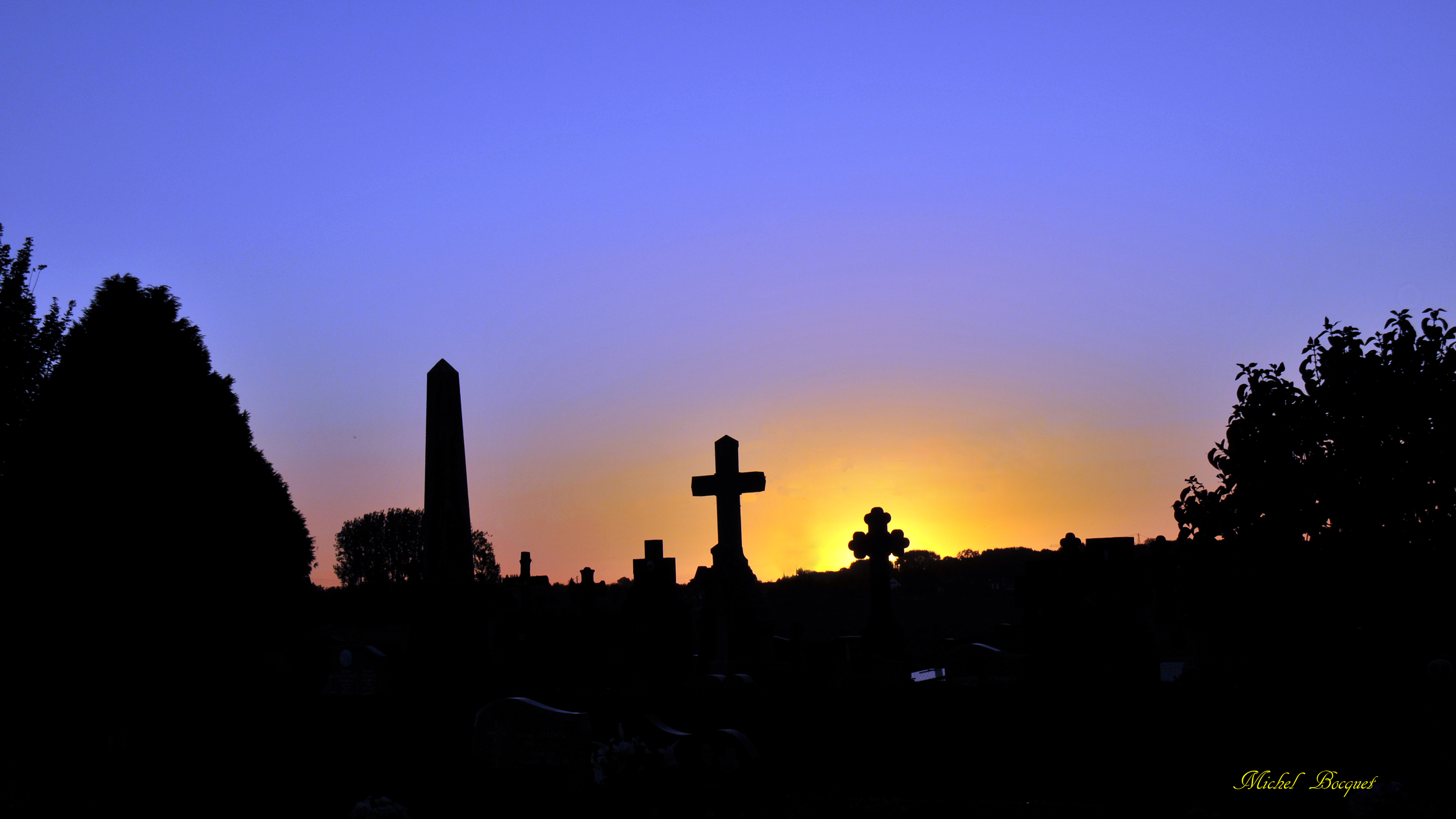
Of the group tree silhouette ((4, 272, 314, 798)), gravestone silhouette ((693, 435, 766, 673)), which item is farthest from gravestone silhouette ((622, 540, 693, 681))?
tree silhouette ((4, 272, 314, 798))

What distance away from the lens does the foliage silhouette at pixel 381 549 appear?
61281 millimetres

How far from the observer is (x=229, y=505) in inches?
579

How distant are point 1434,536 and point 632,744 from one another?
29.9 feet

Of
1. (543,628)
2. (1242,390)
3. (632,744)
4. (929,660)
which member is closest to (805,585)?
(929,660)

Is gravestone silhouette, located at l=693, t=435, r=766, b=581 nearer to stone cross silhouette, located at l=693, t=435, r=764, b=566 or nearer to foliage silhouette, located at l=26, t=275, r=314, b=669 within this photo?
stone cross silhouette, located at l=693, t=435, r=764, b=566

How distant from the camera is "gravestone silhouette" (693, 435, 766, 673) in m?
18.1

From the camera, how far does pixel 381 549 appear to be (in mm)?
62562

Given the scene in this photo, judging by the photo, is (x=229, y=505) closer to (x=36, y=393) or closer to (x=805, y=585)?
(x=36, y=393)

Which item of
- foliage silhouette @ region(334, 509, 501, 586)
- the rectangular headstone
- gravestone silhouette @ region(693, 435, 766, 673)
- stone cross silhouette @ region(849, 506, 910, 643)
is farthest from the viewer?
foliage silhouette @ region(334, 509, 501, 586)

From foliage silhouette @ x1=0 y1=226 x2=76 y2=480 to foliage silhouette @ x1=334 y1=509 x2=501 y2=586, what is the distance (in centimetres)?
4161
